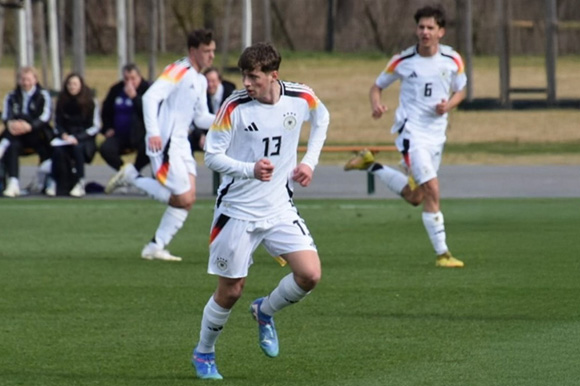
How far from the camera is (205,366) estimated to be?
7984 millimetres

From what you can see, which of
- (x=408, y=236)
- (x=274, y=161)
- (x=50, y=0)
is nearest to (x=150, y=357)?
(x=274, y=161)

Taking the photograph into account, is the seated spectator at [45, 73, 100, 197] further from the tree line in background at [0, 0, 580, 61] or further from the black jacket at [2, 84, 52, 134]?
the tree line in background at [0, 0, 580, 61]

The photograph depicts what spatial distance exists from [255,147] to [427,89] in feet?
18.4

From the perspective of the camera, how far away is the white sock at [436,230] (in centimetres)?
1303

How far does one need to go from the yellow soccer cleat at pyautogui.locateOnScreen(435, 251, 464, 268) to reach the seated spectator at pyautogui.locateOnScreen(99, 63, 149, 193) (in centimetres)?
830

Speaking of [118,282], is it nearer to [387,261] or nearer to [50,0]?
[387,261]

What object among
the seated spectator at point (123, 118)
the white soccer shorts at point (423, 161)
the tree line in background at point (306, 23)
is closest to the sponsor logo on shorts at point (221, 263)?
the white soccer shorts at point (423, 161)

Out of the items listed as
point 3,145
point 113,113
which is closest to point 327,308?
point 113,113

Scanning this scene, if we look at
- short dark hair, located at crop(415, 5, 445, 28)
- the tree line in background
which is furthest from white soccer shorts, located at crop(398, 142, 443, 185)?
the tree line in background

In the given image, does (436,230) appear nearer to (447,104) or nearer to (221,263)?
(447,104)

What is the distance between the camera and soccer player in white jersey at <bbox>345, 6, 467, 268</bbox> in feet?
42.9

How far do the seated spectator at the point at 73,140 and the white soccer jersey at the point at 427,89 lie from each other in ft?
26.9

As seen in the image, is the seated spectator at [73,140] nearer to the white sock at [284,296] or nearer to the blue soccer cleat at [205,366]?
the white sock at [284,296]

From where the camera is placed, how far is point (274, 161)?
8031mm
